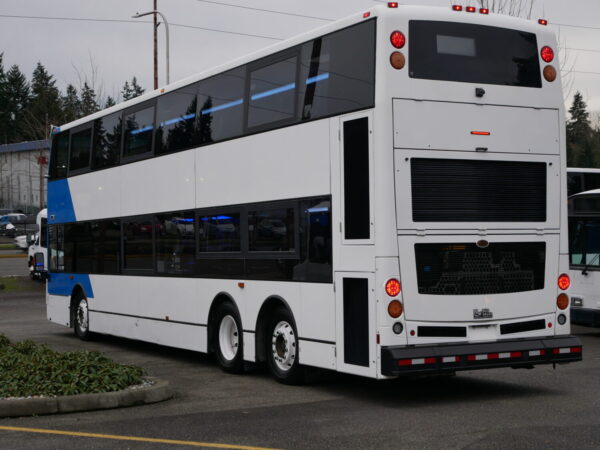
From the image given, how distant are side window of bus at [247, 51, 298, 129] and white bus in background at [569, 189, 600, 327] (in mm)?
8590

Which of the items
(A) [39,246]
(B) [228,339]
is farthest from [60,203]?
(A) [39,246]

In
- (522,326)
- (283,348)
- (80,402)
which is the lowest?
(80,402)

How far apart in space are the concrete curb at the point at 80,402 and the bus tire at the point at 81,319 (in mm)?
9130

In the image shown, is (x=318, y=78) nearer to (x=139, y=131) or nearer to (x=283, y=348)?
(x=283, y=348)

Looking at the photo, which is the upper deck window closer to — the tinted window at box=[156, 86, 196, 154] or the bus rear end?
the bus rear end

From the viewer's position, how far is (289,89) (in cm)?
1257

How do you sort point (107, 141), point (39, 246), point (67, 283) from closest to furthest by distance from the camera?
point (107, 141)
point (67, 283)
point (39, 246)

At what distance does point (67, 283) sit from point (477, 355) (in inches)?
482

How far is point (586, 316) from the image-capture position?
19.0m

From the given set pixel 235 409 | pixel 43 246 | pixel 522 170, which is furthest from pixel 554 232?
pixel 43 246

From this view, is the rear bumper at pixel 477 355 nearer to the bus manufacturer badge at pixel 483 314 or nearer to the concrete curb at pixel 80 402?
the bus manufacturer badge at pixel 483 314

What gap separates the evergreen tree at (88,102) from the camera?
4769cm

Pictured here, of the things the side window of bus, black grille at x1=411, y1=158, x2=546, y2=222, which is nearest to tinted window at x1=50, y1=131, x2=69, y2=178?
the side window of bus

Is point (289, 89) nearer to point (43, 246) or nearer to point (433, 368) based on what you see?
point (433, 368)
